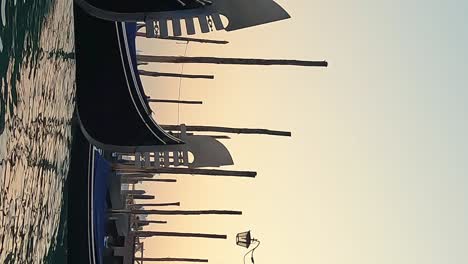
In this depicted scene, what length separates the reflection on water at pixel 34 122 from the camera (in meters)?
3.88

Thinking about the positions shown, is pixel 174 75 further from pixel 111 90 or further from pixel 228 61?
pixel 111 90

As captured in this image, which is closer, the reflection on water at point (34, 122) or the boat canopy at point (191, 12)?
the reflection on water at point (34, 122)

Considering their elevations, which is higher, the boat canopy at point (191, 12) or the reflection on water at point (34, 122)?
the boat canopy at point (191, 12)

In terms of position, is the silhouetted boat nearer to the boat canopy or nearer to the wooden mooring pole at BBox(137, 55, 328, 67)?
the boat canopy

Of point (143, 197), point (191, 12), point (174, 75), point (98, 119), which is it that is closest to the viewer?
point (191, 12)

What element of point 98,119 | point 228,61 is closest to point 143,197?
point 228,61

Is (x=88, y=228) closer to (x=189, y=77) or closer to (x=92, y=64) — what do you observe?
(x=92, y=64)

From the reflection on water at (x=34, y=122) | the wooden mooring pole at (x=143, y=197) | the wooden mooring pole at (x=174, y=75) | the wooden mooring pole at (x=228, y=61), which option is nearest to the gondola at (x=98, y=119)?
the reflection on water at (x=34, y=122)

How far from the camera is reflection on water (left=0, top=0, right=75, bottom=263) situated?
12.7ft

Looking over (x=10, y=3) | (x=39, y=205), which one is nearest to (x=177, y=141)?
(x=39, y=205)

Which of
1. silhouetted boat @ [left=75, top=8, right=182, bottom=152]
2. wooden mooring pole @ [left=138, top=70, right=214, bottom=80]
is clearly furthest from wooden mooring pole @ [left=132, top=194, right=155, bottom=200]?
silhouetted boat @ [left=75, top=8, right=182, bottom=152]

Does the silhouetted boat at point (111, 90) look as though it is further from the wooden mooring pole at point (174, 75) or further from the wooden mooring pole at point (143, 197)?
the wooden mooring pole at point (143, 197)

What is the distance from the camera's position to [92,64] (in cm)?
609

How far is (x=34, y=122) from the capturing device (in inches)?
177
